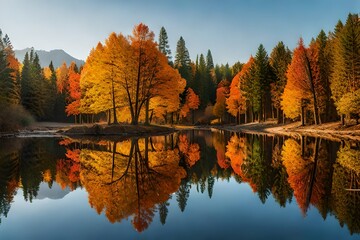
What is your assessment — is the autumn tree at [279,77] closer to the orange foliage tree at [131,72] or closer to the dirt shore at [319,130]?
the dirt shore at [319,130]

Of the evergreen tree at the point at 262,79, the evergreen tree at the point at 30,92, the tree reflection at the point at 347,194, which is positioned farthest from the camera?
the evergreen tree at the point at 30,92

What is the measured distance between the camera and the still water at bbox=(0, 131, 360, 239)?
645 cm

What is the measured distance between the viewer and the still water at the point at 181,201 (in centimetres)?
645

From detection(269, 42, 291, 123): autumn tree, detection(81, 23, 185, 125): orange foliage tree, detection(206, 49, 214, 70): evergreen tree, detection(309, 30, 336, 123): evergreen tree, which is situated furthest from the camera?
detection(206, 49, 214, 70): evergreen tree

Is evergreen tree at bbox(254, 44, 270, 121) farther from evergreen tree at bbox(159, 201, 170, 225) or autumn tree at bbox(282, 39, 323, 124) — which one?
evergreen tree at bbox(159, 201, 170, 225)

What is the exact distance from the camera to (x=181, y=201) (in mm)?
8695

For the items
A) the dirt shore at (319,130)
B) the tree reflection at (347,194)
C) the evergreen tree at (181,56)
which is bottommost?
the tree reflection at (347,194)

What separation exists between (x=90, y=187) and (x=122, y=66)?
26.7m

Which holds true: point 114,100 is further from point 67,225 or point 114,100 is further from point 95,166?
point 67,225

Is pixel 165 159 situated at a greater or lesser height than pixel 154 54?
lesser

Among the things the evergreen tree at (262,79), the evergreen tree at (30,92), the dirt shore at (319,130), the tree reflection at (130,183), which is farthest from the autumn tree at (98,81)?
the evergreen tree at (30,92)

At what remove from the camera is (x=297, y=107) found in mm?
46938

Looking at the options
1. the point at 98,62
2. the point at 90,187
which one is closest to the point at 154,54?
the point at 98,62

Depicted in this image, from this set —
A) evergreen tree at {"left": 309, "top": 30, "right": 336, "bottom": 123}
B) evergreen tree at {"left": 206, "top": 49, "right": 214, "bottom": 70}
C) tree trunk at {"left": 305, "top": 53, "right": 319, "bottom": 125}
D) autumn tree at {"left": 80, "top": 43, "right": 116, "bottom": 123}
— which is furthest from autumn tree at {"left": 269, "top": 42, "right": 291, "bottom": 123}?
evergreen tree at {"left": 206, "top": 49, "right": 214, "bottom": 70}
